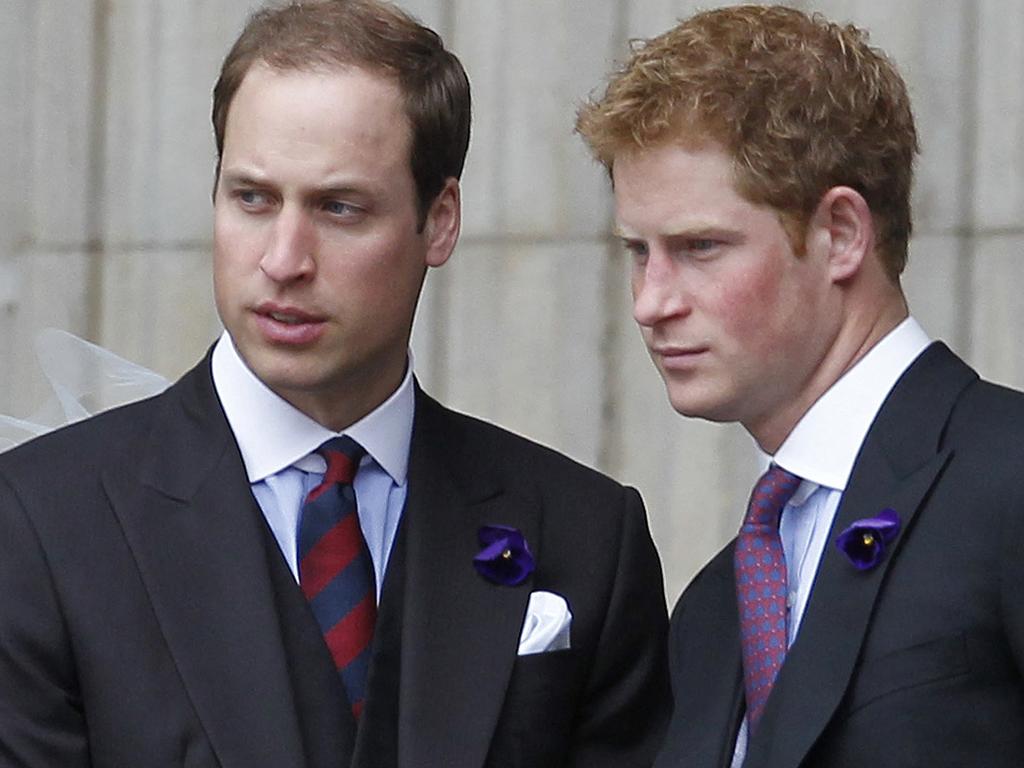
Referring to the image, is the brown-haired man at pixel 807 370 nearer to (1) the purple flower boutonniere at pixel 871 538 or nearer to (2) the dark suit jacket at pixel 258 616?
(1) the purple flower boutonniere at pixel 871 538

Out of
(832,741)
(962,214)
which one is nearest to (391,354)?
(832,741)

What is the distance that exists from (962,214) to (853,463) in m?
2.01

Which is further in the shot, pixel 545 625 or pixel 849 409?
pixel 545 625

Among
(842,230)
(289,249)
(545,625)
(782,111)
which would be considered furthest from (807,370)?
(289,249)

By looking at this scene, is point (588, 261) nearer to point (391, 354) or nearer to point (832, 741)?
point (391, 354)

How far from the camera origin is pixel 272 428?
3.22m

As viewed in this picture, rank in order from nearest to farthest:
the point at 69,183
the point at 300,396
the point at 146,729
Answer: the point at 146,729 → the point at 300,396 → the point at 69,183

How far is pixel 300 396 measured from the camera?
322cm

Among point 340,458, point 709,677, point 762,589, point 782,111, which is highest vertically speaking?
point 782,111

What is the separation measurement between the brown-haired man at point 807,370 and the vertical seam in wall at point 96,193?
281 cm

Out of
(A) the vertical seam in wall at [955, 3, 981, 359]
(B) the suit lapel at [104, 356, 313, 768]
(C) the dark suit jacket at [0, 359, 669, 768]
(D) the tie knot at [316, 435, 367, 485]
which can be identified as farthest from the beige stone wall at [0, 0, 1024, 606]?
(B) the suit lapel at [104, 356, 313, 768]

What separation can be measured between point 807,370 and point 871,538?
0.81 ft

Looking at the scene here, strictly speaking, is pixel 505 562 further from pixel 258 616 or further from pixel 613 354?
pixel 613 354

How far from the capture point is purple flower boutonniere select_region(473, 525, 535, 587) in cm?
329
